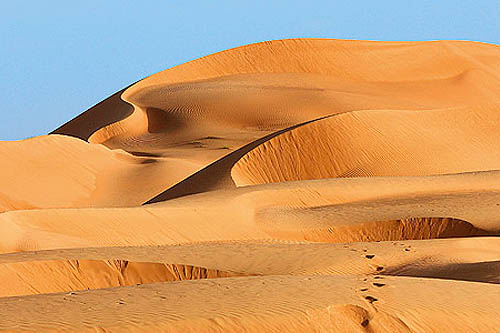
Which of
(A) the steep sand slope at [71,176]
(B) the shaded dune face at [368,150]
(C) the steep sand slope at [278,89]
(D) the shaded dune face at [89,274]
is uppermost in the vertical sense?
(C) the steep sand slope at [278,89]

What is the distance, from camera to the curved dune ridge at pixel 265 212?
19.9 feet

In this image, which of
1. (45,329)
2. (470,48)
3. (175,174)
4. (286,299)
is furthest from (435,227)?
(470,48)

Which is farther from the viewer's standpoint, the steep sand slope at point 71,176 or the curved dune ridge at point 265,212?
the steep sand slope at point 71,176

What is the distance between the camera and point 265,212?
14711mm

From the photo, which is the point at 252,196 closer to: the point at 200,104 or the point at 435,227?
the point at 435,227

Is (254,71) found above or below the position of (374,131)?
above

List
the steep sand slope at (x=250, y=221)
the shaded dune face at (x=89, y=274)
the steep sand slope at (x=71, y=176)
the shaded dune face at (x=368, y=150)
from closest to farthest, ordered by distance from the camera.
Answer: the shaded dune face at (x=89, y=274) → the steep sand slope at (x=250, y=221) → the steep sand slope at (x=71, y=176) → the shaded dune face at (x=368, y=150)

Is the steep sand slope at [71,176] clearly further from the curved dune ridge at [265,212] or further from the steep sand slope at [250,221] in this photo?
the steep sand slope at [250,221]

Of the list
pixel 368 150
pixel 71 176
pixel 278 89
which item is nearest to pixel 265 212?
pixel 368 150

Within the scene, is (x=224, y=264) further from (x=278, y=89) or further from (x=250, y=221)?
(x=278, y=89)

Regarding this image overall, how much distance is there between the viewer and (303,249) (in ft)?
34.7

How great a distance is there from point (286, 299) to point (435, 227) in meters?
7.34

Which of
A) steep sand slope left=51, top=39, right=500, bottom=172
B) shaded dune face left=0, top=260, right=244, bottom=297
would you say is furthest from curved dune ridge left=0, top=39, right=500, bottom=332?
steep sand slope left=51, top=39, right=500, bottom=172

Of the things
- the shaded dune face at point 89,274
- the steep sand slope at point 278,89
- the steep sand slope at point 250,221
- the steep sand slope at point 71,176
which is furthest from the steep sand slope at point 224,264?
the steep sand slope at point 278,89
